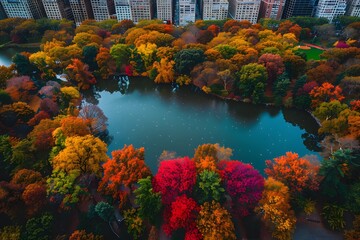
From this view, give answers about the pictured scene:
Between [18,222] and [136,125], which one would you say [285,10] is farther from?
[18,222]

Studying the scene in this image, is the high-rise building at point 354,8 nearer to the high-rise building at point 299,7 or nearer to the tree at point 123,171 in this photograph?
the high-rise building at point 299,7

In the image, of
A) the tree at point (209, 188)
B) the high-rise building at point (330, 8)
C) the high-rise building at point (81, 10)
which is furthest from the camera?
the high-rise building at point (81, 10)

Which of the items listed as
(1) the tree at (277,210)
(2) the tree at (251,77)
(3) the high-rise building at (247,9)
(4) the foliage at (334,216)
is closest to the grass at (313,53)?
(3) the high-rise building at (247,9)

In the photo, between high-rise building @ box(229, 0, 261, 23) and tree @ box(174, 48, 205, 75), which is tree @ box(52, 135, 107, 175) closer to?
tree @ box(174, 48, 205, 75)

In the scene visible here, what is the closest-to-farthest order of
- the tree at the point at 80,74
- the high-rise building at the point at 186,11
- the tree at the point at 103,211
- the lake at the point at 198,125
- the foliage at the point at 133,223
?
1. the tree at the point at 103,211
2. the foliage at the point at 133,223
3. the lake at the point at 198,125
4. the tree at the point at 80,74
5. the high-rise building at the point at 186,11

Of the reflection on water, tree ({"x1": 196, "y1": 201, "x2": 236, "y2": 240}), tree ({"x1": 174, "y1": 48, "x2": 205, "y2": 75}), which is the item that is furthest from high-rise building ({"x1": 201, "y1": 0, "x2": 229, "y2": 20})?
tree ({"x1": 196, "y1": 201, "x2": 236, "y2": 240})

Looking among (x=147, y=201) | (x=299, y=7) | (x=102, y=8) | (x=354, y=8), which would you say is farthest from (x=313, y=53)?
(x=102, y=8)
